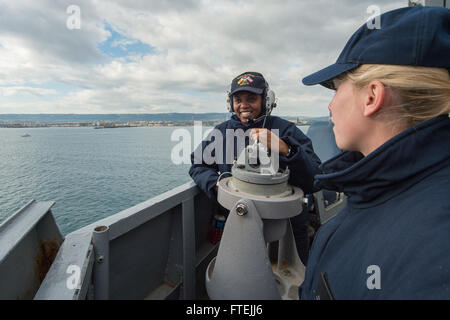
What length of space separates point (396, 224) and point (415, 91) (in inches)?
14.5

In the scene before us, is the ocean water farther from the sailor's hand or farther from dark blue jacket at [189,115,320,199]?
the sailor's hand

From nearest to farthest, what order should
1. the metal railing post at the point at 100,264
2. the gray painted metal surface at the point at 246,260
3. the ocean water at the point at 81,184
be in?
the metal railing post at the point at 100,264 < the gray painted metal surface at the point at 246,260 < the ocean water at the point at 81,184

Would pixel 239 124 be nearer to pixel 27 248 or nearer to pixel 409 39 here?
pixel 409 39

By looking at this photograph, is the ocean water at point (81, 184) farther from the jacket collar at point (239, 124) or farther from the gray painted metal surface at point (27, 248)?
the gray painted metal surface at point (27, 248)

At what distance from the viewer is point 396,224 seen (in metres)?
0.57

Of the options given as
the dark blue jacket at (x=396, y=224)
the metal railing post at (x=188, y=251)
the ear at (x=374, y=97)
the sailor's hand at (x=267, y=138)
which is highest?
the ear at (x=374, y=97)

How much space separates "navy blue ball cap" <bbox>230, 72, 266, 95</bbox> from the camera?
2.02 metres

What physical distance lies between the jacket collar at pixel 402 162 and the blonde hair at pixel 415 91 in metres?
0.04

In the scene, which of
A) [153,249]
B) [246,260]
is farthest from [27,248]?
[246,260]

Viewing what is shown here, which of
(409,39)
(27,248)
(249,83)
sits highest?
(249,83)

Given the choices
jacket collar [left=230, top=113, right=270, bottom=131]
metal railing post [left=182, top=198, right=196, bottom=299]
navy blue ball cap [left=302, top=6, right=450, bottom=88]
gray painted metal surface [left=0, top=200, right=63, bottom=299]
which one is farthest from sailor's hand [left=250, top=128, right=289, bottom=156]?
gray painted metal surface [left=0, top=200, right=63, bottom=299]

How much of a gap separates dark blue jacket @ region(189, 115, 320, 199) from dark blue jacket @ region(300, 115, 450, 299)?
0.76m

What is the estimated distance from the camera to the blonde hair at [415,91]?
0.64 meters

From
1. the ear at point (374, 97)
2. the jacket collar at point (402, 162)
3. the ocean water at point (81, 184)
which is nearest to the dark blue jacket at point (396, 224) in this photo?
the jacket collar at point (402, 162)
